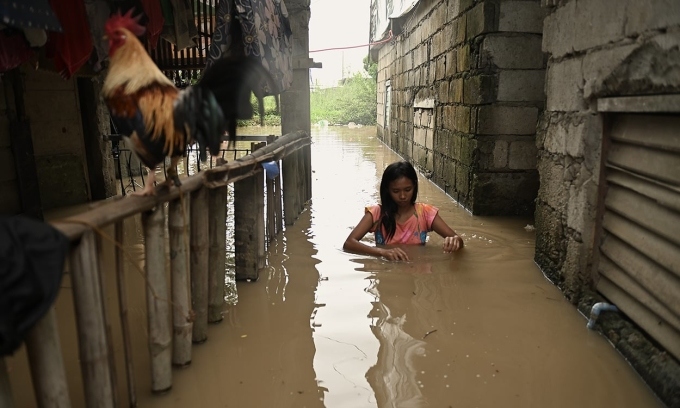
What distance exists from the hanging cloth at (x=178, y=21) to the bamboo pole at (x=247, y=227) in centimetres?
187

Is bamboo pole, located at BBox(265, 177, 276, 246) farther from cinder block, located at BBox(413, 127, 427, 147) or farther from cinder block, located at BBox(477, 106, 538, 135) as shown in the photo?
cinder block, located at BBox(413, 127, 427, 147)

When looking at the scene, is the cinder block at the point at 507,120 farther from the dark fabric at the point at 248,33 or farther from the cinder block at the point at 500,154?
the dark fabric at the point at 248,33

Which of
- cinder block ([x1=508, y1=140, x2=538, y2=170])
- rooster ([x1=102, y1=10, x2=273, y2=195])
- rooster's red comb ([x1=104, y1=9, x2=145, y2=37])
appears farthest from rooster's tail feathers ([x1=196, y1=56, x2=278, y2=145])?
cinder block ([x1=508, y1=140, x2=538, y2=170])

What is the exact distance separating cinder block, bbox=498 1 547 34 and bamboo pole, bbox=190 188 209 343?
438cm

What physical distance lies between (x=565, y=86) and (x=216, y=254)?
2.89m

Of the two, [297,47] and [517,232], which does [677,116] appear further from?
[297,47]

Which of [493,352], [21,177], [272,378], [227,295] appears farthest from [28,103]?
[493,352]

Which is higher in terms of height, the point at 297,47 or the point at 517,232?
the point at 297,47

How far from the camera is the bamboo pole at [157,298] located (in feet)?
7.57

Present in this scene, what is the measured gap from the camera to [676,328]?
239cm

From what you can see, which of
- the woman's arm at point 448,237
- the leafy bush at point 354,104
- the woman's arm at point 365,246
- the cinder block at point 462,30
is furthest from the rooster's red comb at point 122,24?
the leafy bush at point 354,104

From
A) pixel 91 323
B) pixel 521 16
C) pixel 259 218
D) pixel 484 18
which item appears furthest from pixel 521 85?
pixel 91 323

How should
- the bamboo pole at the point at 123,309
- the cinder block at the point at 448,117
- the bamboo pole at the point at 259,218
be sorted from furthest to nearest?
the cinder block at the point at 448,117 → the bamboo pole at the point at 259,218 → the bamboo pole at the point at 123,309

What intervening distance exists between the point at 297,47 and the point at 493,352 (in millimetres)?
4579
